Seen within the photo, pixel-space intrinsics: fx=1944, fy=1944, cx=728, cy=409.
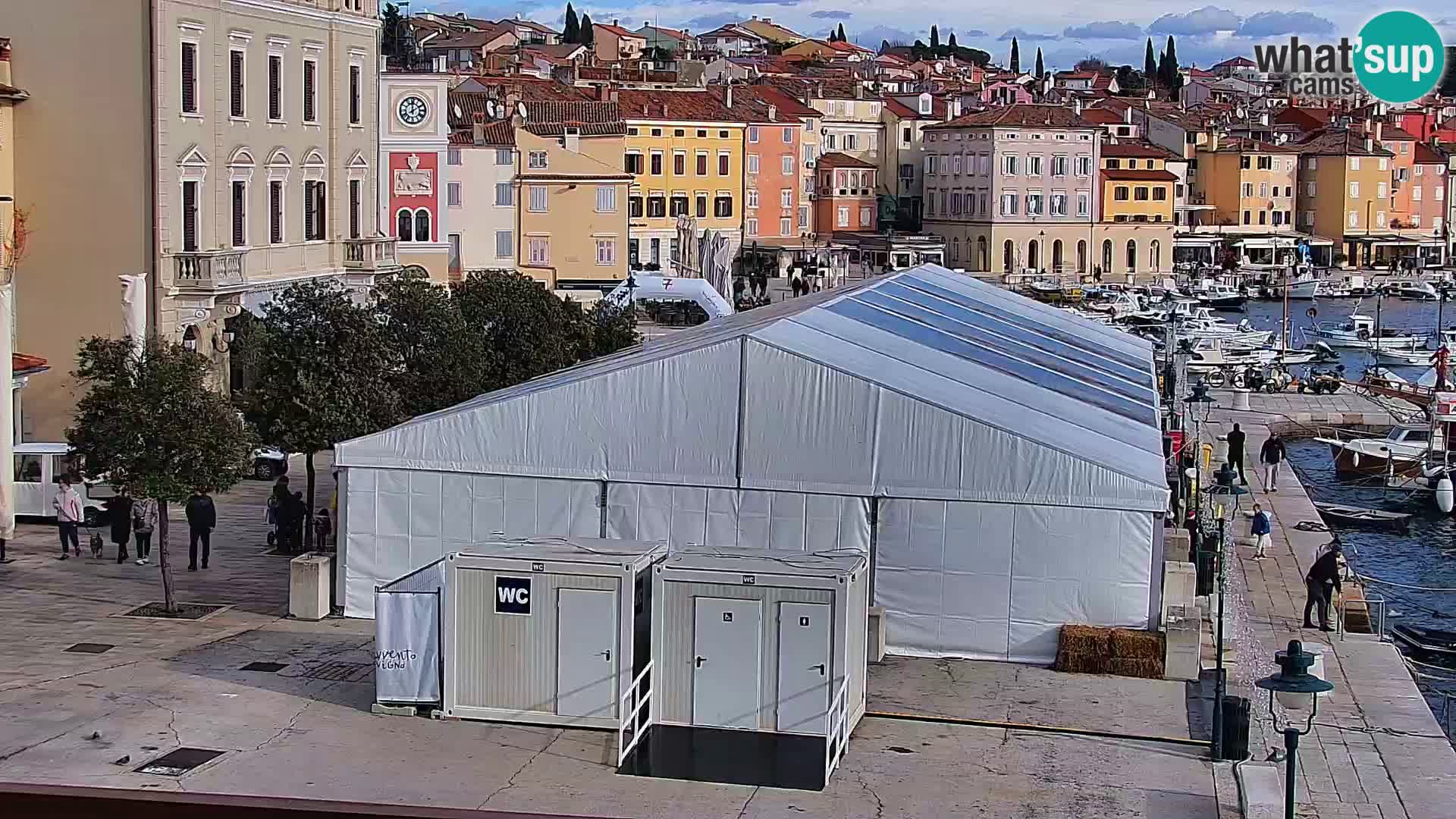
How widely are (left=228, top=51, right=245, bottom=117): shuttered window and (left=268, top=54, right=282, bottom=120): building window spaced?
1.18 meters

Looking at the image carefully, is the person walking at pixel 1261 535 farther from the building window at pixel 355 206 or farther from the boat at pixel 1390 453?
the building window at pixel 355 206

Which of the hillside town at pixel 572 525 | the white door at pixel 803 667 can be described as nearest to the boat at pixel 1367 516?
the hillside town at pixel 572 525

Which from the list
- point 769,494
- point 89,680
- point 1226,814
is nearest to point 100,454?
point 89,680

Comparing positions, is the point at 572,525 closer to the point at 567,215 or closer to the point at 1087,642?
the point at 1087,642

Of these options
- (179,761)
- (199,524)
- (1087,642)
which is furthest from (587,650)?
(199,524)

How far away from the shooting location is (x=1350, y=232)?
12056cm

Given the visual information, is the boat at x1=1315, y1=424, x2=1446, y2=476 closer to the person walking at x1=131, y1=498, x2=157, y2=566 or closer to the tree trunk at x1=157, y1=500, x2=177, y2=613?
the person walking at x1=131, y1=498, x2=157, y2=566

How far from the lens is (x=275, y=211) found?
36938 mm

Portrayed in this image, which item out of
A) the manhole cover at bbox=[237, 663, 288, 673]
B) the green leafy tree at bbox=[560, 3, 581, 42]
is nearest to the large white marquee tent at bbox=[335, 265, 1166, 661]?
the manhole cover at bbox=[237, 663, 288, 673]

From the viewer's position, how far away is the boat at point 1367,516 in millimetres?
36875

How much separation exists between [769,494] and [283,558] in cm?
737

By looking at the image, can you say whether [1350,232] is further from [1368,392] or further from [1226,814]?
[1226,814]

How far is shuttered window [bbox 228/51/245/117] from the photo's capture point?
34.6 meters

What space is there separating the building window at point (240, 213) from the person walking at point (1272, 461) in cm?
1925
